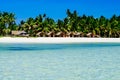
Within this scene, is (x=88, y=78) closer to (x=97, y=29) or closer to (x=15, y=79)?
(x=15, y=79)

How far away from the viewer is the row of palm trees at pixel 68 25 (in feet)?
249

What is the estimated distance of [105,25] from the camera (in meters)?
83.1

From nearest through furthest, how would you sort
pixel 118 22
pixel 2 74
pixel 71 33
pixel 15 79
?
pixel 15 79 < pixel 2 74 < pixel 71 33 < pixel 118 22

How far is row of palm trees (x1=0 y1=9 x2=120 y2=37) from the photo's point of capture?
76000 millimetres

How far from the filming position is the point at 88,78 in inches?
436

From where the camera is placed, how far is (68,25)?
79438 millimetres

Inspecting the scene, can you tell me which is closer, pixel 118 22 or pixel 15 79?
pixel 15 79

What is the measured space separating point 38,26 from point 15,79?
65.1 metres

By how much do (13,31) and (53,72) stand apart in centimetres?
6964

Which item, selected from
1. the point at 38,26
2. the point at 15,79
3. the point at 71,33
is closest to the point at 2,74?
the point at 15,79

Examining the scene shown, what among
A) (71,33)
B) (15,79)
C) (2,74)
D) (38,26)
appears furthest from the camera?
(71,33)

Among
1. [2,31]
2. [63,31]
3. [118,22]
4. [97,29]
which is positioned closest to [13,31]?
[2,31]

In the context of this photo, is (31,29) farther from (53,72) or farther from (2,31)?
(53,72)

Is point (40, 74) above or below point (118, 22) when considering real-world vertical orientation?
below
